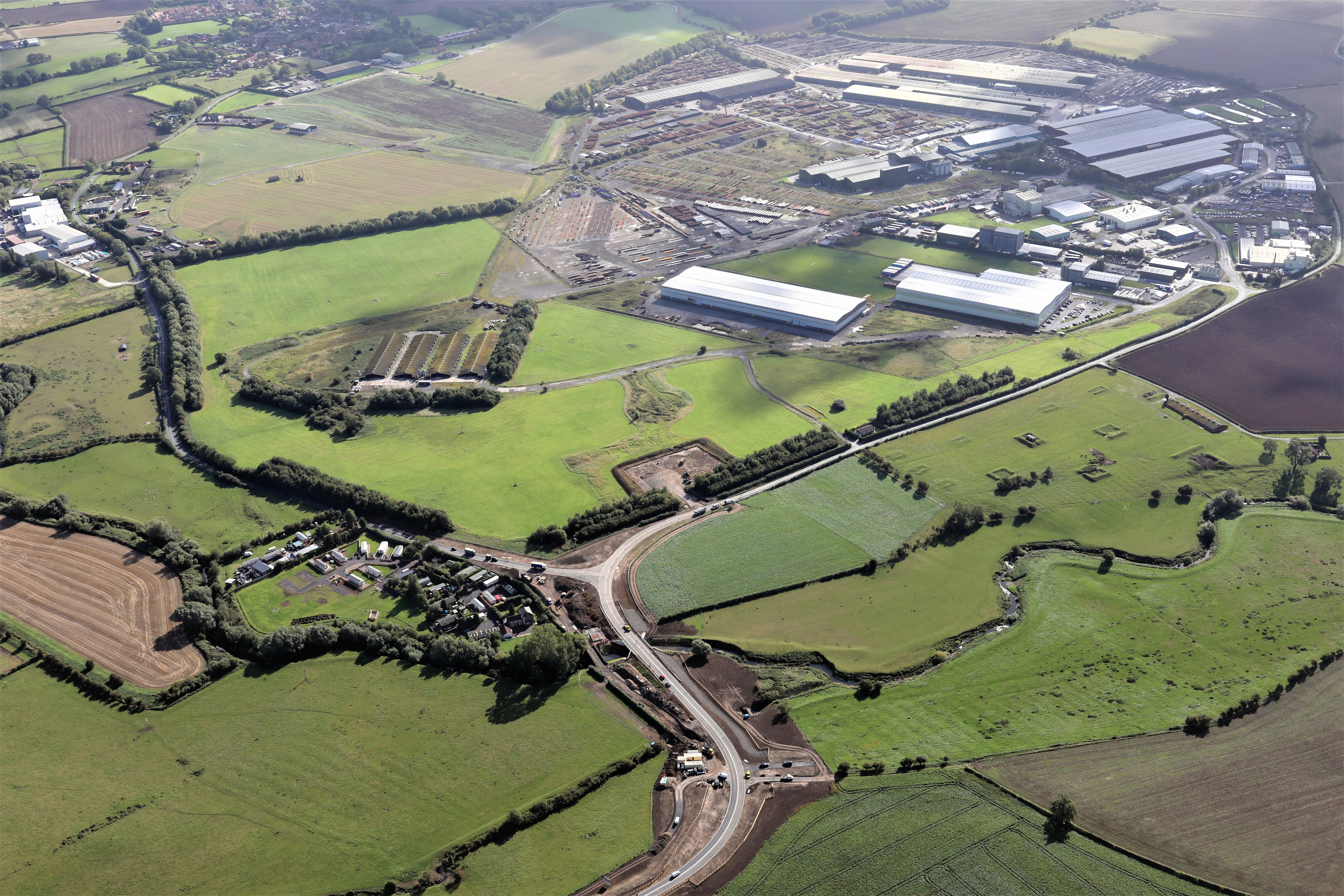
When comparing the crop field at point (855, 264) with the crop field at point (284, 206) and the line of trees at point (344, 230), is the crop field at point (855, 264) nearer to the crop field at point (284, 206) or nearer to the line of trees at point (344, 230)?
the line of trees at point (344, 230)

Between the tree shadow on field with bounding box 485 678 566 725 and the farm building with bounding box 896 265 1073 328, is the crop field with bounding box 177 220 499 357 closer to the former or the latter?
the farm building with bounding box 896 265 1073 328

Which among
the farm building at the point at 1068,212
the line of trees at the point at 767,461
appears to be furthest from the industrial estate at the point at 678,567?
the farm building at the point at 1068,212

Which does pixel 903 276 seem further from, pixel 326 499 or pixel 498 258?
pixel 326 499

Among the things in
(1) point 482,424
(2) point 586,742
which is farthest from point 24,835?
(1) point 482,424

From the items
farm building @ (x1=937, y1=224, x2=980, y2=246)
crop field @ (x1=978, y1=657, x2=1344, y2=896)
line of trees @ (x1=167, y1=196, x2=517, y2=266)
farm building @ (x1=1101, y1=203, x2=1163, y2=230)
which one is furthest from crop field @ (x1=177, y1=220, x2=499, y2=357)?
crop field @ (x1=978, y1=657, x2=1344, y2=896)

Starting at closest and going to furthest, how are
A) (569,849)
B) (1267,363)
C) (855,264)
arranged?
1. (569,849)
2. (1267,363)
3. (855,264)

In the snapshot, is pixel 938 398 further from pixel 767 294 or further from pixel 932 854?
pixel 932 854

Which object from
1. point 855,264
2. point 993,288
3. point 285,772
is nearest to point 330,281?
point 855,264
